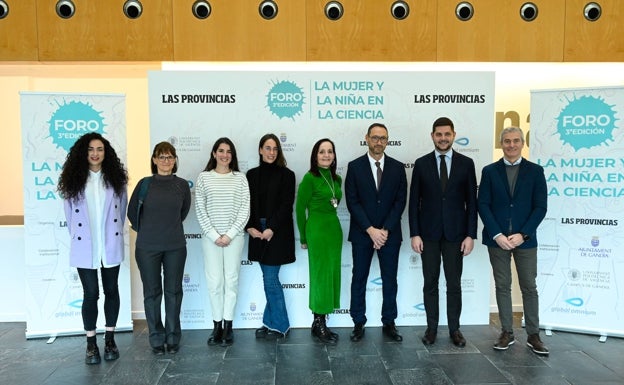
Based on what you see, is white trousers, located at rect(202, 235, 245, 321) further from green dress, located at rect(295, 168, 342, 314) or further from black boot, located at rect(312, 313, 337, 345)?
black boot, located at rect(312, 313, 337, 345)

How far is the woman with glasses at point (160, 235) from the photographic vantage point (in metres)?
3.30

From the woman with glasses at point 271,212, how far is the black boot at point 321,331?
1.47ft

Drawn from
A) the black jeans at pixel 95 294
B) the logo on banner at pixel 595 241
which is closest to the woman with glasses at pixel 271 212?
the black jeans at pixel 95 294

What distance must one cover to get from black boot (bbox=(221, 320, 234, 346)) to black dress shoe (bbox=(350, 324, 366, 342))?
1.01m

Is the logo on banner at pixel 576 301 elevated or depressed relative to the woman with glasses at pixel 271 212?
depressed

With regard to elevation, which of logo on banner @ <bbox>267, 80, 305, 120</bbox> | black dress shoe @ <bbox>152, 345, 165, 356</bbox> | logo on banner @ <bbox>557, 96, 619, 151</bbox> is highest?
logo on banner @ <bbox>267, 80, 305, 120</bbox>

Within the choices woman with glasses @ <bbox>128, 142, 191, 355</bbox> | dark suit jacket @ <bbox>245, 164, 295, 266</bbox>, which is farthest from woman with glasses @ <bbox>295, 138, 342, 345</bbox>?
woman with glasses @ <bbox>128, 142, 191, 355</bbox>

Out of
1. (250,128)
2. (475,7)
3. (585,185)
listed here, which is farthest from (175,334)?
(475,7)

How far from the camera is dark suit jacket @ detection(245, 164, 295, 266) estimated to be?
3.64m

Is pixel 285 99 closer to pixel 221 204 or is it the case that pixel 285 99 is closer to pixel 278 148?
pixel 278 148

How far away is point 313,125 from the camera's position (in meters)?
4.01

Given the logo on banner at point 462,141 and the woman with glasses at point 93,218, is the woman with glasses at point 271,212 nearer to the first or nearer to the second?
the woman with glasses at point 93,218

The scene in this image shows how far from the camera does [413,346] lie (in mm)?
3617

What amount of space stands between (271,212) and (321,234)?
447 mm
